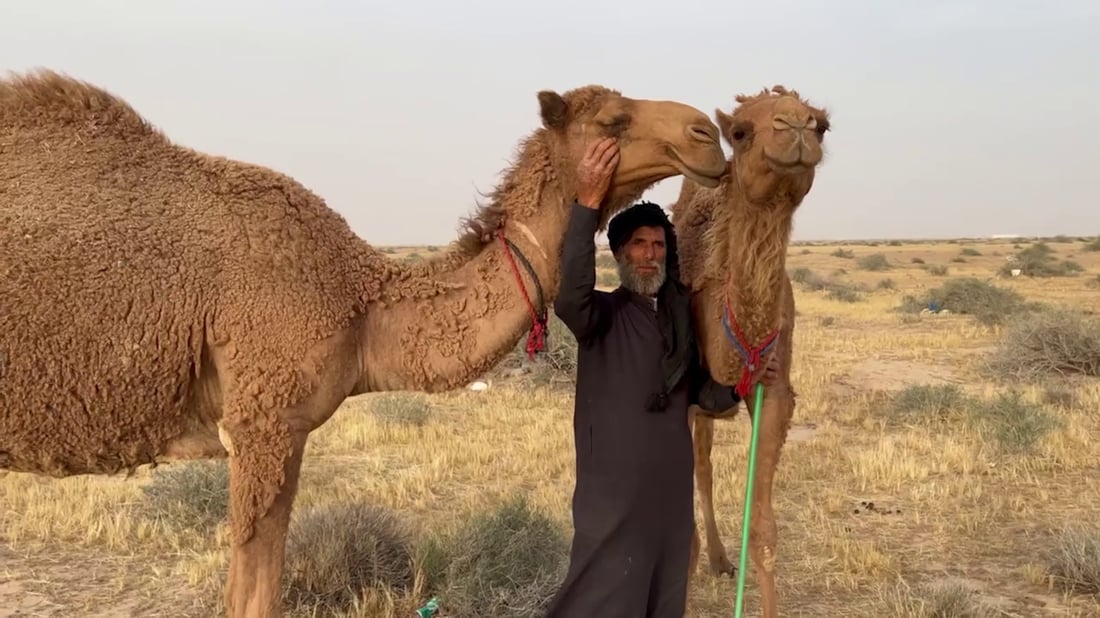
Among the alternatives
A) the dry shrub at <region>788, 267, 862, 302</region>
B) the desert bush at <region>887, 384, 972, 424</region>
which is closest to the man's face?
the desert bush at <region>887, 384, 972, 424</region>

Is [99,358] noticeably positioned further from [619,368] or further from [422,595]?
[422,595]

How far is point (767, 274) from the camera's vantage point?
3.33 metres

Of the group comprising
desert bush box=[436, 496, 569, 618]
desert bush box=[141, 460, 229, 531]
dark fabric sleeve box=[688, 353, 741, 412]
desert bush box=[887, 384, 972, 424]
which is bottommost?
desert bush box=[141, 460, 229, 531]

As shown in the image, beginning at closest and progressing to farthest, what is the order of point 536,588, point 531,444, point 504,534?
point 536,588 < point 504,534 < point 531,444

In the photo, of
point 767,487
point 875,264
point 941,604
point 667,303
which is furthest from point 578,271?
point 875,264

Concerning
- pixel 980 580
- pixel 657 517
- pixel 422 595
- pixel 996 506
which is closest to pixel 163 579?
pixel 422 595

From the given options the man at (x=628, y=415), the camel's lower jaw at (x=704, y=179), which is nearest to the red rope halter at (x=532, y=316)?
the man at (x=628, y=415)

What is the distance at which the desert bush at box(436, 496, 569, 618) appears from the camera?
535 centimetres

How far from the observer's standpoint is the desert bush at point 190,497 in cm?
715

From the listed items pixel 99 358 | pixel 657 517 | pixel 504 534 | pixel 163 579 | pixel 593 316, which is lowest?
pixel 163 579

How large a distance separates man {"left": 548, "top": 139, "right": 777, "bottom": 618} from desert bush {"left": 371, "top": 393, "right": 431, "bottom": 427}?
25.0ft

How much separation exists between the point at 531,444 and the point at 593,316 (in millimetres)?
6371

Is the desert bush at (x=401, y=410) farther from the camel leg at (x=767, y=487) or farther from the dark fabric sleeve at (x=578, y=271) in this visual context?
the dark fabric sleeve at (x=578, y=271)

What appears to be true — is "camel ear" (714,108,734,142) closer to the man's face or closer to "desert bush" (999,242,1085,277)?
the man's face
